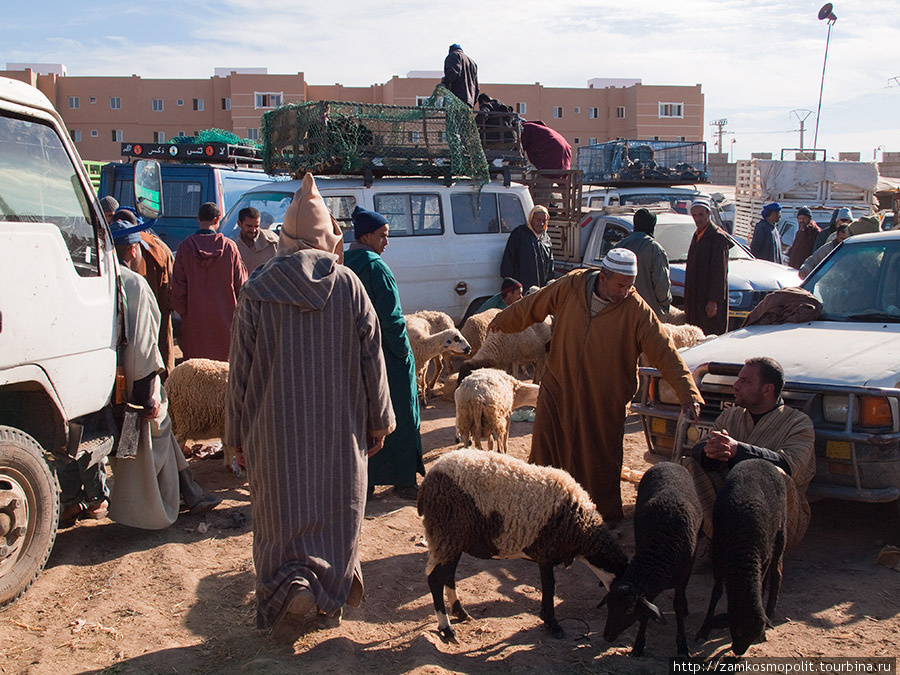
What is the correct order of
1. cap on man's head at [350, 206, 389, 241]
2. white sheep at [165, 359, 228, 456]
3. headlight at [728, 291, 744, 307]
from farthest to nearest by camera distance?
headlight at [728, 291, 744, 307] → white sheep at [165, 359, 228, 456] → cap on man's head at [350, 206, 389, 241]

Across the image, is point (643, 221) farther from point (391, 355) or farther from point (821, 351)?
point (391, 355)

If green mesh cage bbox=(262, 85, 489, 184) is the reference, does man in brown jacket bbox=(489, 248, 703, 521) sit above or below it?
below

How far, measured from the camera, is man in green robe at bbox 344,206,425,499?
520 cm

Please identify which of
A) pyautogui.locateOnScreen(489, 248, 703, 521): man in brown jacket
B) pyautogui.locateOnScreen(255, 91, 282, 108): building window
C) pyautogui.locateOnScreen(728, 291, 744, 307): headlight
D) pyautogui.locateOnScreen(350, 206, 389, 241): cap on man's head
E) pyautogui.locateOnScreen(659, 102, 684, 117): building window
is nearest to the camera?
pyautogui.locateOnScreen(489, 248, 703, 521): man in brown jacket

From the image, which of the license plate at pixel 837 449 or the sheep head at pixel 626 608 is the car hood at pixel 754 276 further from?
the sheep head at pixel 626 608

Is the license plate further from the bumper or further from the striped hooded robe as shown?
the striped hooded robe

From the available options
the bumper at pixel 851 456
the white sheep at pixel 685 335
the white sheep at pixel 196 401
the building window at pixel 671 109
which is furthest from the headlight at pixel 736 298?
the building window at pixel 671 109

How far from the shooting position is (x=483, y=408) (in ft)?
20.2

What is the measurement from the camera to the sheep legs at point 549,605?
3.90m

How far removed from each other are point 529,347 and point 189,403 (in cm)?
367

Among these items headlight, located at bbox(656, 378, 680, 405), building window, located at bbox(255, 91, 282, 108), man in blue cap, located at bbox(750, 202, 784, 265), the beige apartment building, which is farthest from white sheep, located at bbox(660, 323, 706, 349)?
building window, located at bbox(255, 91, 282, 108)

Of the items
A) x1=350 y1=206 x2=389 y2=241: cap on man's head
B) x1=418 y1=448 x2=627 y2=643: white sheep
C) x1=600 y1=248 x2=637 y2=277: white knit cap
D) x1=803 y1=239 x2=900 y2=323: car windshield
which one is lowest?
x1=418 y1=448 x2=627 y2=643: white sheep

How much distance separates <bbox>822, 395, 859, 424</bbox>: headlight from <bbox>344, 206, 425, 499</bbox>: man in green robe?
2.53 meters

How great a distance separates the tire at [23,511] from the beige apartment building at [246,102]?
45.7m
